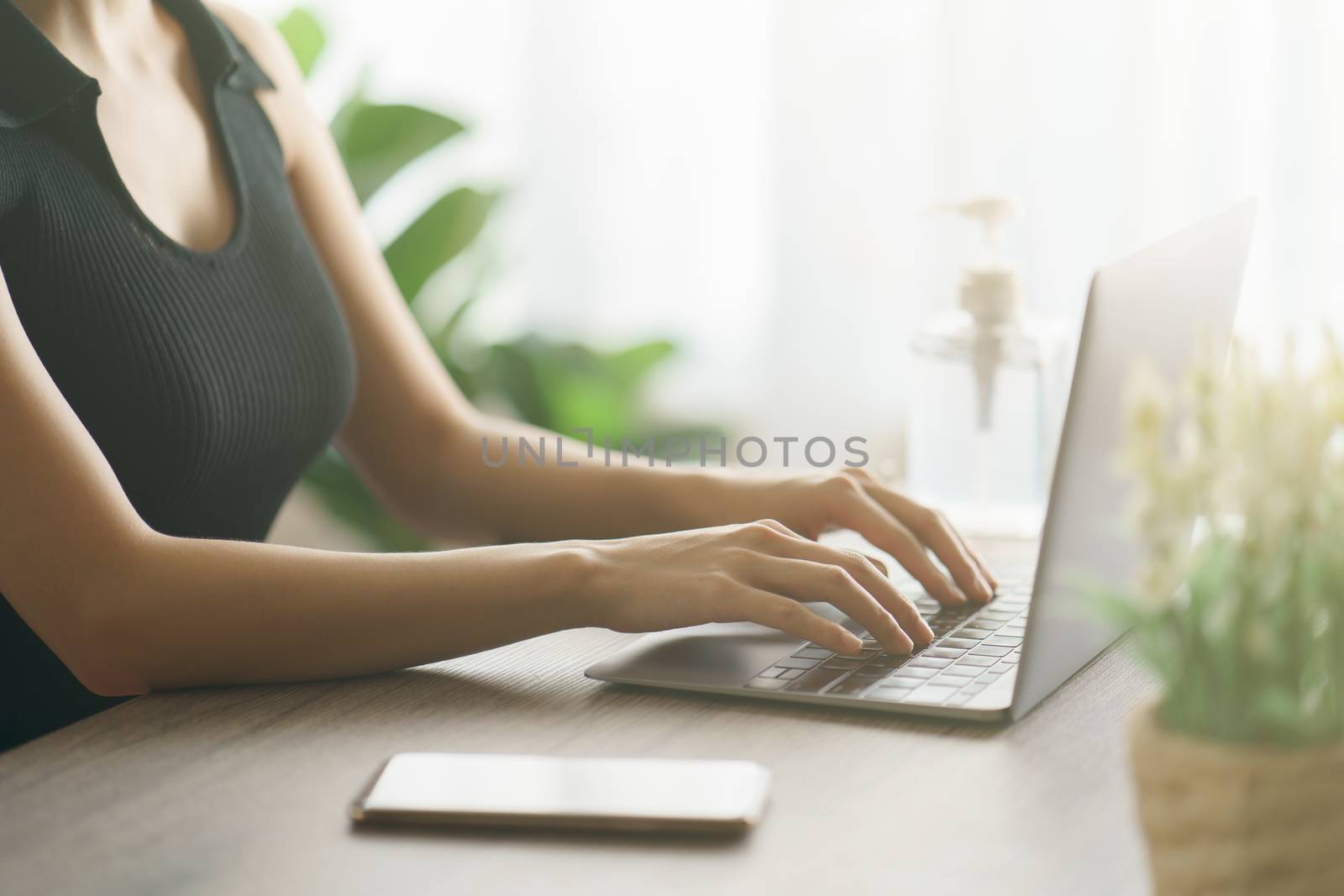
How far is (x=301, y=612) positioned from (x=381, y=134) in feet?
4.08

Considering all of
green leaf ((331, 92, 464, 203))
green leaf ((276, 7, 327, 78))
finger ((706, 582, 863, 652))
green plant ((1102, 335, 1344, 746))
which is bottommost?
finger ((706, 582, 863, 652))

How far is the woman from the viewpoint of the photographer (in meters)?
0.71

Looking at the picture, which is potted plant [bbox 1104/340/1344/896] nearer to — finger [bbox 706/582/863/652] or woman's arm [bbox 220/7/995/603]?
finger [bbox 706/582/863/652]

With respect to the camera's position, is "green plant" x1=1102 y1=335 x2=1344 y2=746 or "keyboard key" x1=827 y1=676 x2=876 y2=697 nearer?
"green plant" x1=1102 y1=335 x2=1344 y2=746

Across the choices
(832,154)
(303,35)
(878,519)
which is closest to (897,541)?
(878,519)

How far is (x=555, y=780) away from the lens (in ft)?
1.79

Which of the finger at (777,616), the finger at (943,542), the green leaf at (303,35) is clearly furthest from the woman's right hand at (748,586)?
the green leaf at (303,35)

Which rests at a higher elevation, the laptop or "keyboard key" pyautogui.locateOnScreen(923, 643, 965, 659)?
the laptop

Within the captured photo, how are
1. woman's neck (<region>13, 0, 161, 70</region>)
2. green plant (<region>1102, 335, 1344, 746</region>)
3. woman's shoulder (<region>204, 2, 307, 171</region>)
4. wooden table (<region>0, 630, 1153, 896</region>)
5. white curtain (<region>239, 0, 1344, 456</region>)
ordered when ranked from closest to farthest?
1. green plant (<region>1102, 335, 1344, 746</region>)
2. wooden table (<region>0, 630, 1153, 896</region>)
3. woman's neck (<region>13, 0, 161, 70</region>)
4. woman's shoulder (<region>204, 2, 307, 171</region>)
5. white curtain (<region>239, 0, 1344, 456</region>)

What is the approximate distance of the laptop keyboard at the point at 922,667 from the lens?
645mm

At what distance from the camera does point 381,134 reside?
181 cm

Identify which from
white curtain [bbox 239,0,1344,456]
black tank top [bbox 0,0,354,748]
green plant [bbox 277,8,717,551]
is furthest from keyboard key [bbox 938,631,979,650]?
green plant [bbox 277,8,717,551]

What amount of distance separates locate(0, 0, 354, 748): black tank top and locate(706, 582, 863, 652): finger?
17.7 inches

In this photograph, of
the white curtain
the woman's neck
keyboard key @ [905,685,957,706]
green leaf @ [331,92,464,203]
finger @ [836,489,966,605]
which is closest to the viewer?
keyboard key @ [905,685,957,706]
